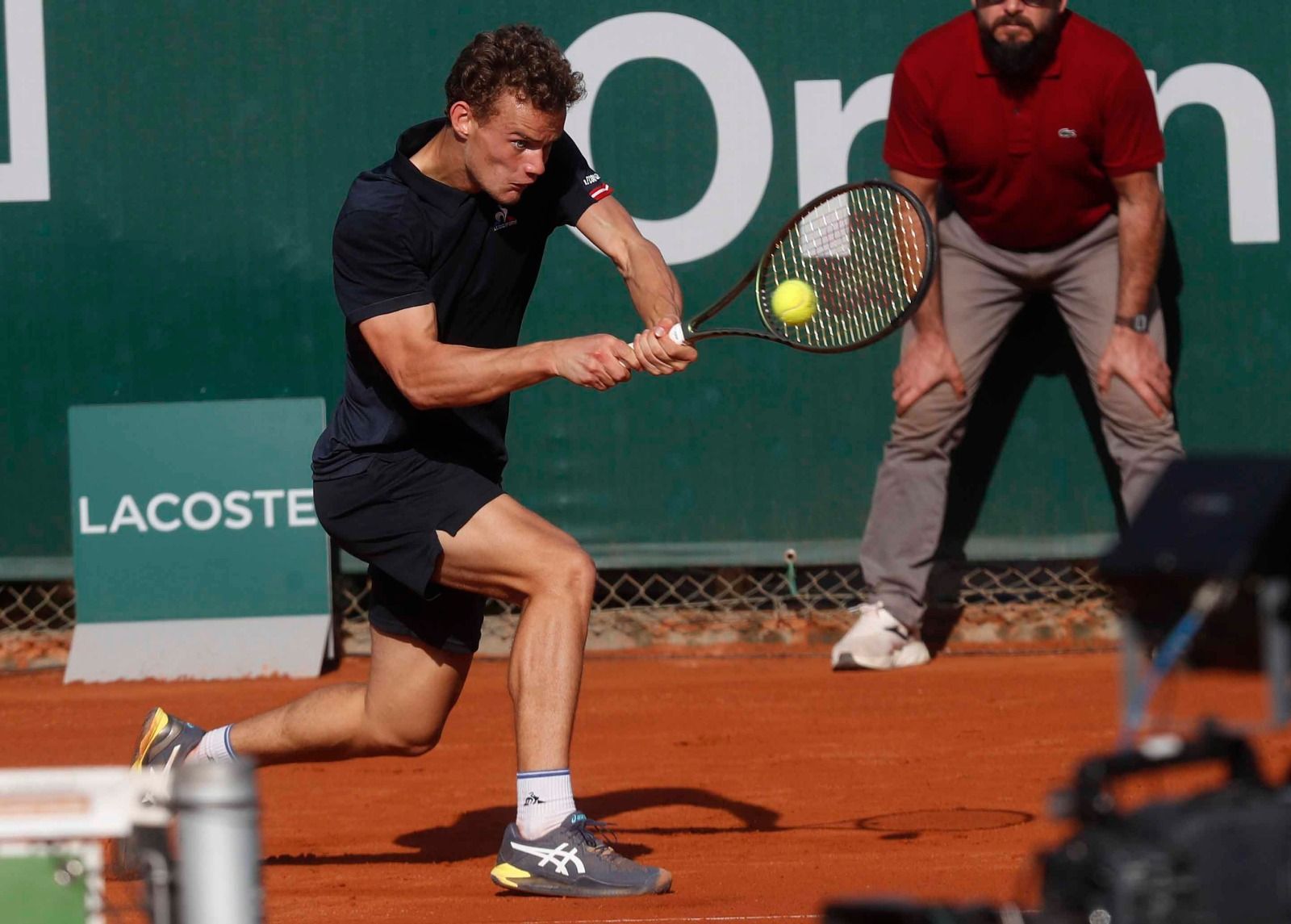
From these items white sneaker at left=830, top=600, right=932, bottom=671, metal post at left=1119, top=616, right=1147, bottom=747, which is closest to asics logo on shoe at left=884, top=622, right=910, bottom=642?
white sneaker at left=830, top=600, right=932, bottom=671

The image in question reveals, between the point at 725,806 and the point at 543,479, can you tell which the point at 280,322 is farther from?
the point at 725,806

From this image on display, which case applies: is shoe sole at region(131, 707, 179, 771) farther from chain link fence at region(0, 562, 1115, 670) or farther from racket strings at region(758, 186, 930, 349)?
chain link fence at region(0, 562, 1115, 670)

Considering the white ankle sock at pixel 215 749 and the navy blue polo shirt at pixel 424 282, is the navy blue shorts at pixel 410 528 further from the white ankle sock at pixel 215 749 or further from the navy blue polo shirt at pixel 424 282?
the white ankle sock at pixel 215 749

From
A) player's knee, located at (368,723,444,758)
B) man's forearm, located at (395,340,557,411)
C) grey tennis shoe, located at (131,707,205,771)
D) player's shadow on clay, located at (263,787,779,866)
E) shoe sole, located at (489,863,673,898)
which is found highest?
man's forearm, located at (395,340,557,411)

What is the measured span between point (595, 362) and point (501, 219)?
561mm

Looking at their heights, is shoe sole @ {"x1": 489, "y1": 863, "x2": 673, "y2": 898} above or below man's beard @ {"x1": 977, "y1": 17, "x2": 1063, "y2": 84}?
below

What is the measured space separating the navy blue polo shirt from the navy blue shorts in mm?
49

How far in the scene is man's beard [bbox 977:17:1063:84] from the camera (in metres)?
5.65

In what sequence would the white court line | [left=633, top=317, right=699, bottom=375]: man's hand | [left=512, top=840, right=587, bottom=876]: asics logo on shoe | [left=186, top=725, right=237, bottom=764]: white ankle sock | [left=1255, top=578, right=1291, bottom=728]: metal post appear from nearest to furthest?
[left=1255, top=578, right=1291, bottom=728]: metal post < the white court line < [left=633, top=317, right=699, bottom=375]: man's hand < [left=512, top=840, right=587, bottom=876]: asics logo on shoe < [left=186, top=725, right=237, bottom=764]: white ankle sock

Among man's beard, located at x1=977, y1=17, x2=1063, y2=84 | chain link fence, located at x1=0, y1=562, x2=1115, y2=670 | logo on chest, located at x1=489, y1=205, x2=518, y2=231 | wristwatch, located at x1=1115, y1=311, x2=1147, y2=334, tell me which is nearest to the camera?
logo on chest, located at x1=489, y1=205, x2=518, y2=231

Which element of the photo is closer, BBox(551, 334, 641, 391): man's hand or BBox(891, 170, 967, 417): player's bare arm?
BBox(551, 334, 641, 391): man's hand

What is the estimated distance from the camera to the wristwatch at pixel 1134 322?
580 centimetres

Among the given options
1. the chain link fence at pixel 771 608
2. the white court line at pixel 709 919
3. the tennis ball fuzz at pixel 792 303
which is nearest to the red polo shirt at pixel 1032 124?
→ the chain link fence at pixel 771 608

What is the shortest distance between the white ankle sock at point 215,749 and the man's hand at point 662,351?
127 centimetres
